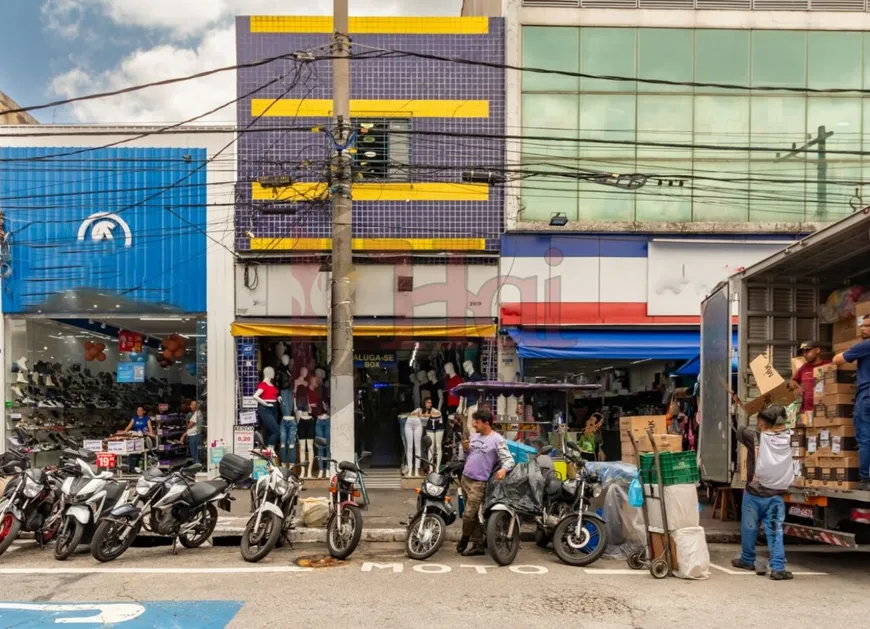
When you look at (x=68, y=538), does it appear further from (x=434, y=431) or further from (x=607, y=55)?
(x=607, y=55)

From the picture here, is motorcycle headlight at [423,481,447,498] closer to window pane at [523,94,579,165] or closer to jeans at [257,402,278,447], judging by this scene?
jeans at [257,402,278,447]

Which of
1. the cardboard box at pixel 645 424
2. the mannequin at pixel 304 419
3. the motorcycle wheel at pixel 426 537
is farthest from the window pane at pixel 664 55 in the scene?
the motorcycle wheel at pixel 426 537

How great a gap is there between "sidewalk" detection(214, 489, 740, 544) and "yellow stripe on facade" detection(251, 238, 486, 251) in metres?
5.00

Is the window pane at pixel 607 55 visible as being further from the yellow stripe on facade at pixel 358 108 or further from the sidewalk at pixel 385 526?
the sidewalk at pixel 385 526

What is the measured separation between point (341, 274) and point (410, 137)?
18.2ft

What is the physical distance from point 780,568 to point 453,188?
9.39 metres

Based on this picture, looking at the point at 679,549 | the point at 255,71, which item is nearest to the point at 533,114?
the point at 255,71

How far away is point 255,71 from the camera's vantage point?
1485 cm

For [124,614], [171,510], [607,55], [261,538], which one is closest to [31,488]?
[171,510]

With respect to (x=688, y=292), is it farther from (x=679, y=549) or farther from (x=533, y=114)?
(x=679, y=549)

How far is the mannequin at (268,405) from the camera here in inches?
561

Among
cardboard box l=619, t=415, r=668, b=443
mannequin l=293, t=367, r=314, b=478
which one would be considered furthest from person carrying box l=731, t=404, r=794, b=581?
mannequin l=293, t=367, r=314, b=478

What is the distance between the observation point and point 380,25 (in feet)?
48.7

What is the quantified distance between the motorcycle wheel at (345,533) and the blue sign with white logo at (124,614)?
197 cm
